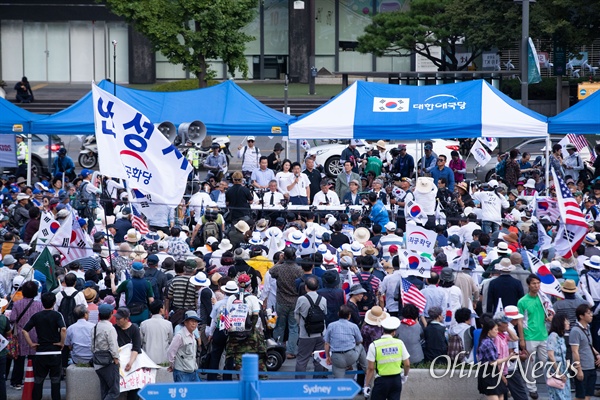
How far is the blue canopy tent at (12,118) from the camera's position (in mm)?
22297

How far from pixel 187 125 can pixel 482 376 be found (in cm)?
1168

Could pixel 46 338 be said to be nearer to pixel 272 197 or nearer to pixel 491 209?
pixel 272 197

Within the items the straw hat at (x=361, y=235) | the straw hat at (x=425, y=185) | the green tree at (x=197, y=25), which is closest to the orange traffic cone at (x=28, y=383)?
the straw hat at (x=361, y=235)

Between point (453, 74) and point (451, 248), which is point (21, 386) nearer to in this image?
point (451, 248)

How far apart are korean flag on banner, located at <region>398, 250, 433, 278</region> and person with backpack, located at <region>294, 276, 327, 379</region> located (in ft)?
4.47

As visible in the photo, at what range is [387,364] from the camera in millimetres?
11133

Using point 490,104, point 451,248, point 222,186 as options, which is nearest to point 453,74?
point 490,104

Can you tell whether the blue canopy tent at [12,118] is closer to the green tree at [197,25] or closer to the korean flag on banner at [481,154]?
the korean flag on banner at [481,154]

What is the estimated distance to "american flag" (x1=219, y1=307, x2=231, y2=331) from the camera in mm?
12078

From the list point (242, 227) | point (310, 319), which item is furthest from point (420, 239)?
point (242, 227)

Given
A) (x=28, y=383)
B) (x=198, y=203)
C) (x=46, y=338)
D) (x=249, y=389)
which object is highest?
(x=249, y=389)

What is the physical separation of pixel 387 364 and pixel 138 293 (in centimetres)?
Answer: 367

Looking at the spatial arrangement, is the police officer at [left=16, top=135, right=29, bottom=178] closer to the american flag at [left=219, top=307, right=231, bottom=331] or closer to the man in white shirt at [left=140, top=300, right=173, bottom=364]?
the man in white shirt at [left=140, top=300, right=173, bottom=364]

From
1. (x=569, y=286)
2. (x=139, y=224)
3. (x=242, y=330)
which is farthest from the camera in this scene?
(x=139, y=224)
